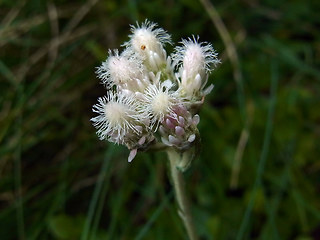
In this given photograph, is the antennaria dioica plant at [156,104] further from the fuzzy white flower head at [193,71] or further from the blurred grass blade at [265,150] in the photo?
the blurred grass blade at [265,150]

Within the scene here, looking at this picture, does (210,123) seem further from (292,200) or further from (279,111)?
(292,200)

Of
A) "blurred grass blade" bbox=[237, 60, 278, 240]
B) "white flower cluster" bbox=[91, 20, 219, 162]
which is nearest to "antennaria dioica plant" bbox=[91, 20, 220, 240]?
"white flower cluster" bbox=[91, 20, 219, 162]

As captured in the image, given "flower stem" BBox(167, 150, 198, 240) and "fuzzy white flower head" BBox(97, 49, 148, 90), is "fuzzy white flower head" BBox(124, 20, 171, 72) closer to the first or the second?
"fuzzy white flower head" BBox(97, 49, 148, 90)

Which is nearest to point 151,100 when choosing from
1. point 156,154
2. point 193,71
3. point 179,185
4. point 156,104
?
point 156,104

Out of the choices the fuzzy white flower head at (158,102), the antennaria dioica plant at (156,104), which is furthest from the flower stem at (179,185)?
the fuzzy white flower head at (158,102)

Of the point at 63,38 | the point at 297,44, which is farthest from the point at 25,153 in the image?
the point at 297,44

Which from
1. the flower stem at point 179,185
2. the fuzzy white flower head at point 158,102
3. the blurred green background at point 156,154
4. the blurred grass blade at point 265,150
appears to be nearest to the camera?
the fuzzy white flower head at point 158,102
